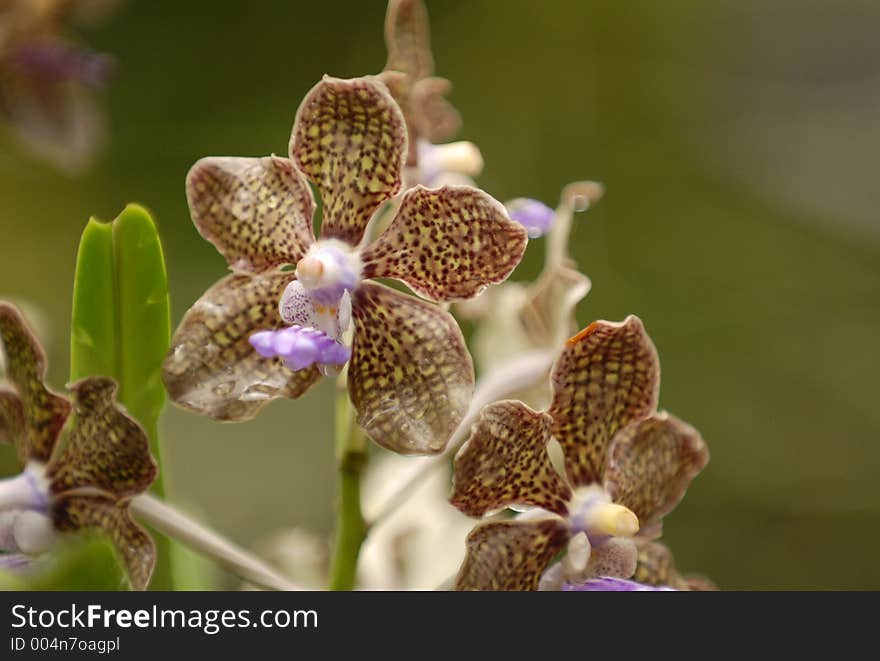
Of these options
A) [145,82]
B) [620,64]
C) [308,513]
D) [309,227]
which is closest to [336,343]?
[309,227]

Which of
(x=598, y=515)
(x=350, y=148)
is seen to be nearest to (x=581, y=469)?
(x=598, y=515)

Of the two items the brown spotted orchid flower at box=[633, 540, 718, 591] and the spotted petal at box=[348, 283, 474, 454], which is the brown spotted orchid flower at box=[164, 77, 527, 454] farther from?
the brown spotted orchid flower at box=[633, 540, 718, 591]

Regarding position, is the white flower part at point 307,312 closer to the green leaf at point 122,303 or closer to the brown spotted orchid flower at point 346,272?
the brown spotted orchid flower at point 346,272

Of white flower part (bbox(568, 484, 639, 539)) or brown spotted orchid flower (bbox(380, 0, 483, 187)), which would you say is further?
brown spotted orchid flower (bbox(380, 0, 483, 187))

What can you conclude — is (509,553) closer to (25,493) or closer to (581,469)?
(581,469)

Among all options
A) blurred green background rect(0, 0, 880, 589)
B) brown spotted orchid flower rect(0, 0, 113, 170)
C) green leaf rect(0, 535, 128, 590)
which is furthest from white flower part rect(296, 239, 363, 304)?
blurred green background rect(0, 0, 880, 589)

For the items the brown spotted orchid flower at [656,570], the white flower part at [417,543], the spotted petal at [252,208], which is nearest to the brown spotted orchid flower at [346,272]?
the spotted petal at [252,208]
